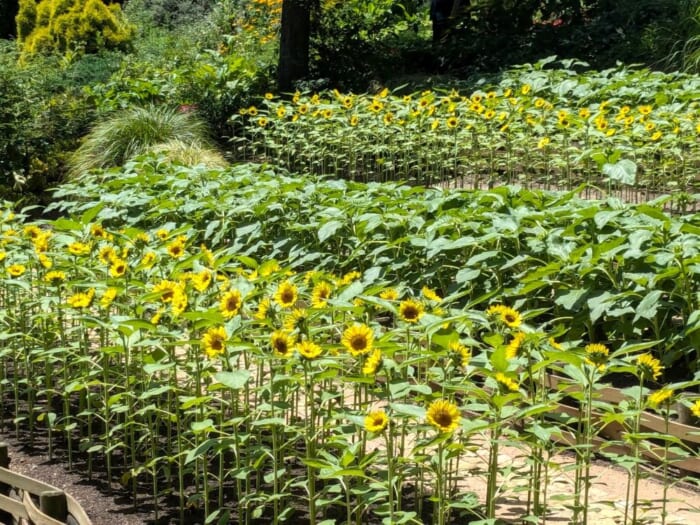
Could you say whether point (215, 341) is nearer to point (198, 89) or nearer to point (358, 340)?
point (358, 340)

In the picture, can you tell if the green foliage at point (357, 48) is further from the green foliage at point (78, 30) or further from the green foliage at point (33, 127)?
the green foliage at point (78, 30)

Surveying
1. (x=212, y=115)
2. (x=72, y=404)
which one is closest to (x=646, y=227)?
(x=72, y=404)

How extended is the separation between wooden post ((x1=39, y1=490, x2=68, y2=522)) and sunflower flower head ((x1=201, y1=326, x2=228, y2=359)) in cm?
70

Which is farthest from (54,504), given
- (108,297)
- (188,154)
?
(188,154)

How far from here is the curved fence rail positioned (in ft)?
9.69

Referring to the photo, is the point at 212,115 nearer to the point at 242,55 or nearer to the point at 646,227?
the point at 242,55

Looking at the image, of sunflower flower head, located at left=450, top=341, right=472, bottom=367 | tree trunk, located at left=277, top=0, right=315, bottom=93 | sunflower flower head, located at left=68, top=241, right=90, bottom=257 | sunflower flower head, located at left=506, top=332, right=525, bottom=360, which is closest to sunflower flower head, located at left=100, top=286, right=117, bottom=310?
sunflower flower head, located at left=68, top=241, right=90, bottom=257

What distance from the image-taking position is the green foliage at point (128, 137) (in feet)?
32.2

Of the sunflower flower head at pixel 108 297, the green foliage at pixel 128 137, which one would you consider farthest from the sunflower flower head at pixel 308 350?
the green foliage at pixel 128 137

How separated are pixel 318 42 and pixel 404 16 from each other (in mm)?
3968

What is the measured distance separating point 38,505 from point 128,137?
7179 mm

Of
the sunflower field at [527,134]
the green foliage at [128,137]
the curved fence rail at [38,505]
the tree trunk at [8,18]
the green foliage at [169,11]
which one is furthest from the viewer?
the tree trunk at [8,18]

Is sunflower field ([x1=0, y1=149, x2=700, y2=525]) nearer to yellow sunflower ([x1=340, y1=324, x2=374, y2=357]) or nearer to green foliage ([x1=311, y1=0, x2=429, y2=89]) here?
yellow sunflower ([x1=340, y1=324, x2=374, y2=357])

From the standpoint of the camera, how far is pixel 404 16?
1683cm
